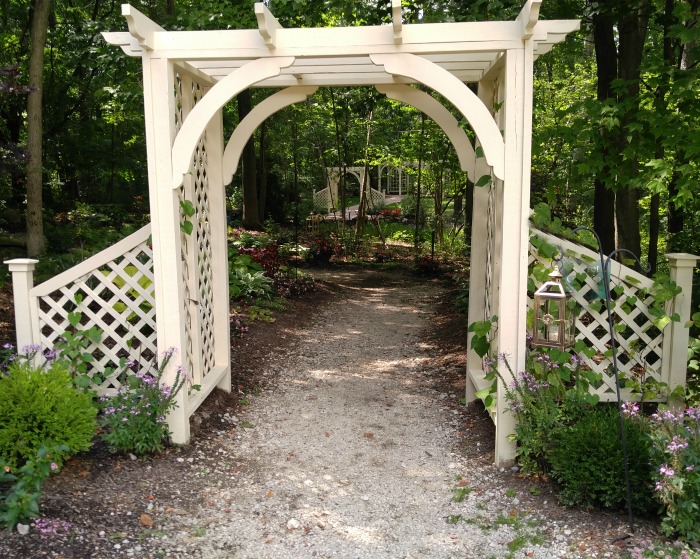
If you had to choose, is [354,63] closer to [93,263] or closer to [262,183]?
[93,263]

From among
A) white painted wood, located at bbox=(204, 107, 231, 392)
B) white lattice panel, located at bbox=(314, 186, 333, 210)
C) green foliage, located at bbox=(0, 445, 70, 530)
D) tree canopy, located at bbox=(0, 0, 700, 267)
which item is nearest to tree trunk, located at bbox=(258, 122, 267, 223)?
tree canopy, located at bbox=(0, 0, 700, 267)

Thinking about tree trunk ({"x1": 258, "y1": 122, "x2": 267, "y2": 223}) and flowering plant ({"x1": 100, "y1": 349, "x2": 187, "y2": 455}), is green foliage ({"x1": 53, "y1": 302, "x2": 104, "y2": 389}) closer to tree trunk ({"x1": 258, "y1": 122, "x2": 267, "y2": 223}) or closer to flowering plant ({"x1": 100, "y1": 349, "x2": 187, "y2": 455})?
flowering plant ({"x1": 100, "y1": 349, "x2": 187, "y2": 455})

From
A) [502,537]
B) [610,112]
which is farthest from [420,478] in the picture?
[610,112]

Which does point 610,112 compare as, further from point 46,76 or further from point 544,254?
point 46,76

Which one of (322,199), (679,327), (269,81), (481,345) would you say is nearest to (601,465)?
(481,345)


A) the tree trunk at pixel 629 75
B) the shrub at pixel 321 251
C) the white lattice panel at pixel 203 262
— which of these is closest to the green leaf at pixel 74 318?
the white lattice panel at pixel 203 262

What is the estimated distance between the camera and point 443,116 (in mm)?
4531

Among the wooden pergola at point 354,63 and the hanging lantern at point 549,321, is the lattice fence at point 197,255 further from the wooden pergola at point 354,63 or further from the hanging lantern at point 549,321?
the hanging lantern at point 549,321

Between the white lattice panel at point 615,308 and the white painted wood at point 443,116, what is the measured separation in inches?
37.4

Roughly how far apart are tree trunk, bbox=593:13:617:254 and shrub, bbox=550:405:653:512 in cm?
320

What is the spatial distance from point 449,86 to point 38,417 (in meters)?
2.80

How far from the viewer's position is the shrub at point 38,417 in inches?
125

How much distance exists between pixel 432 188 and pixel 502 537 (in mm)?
11589

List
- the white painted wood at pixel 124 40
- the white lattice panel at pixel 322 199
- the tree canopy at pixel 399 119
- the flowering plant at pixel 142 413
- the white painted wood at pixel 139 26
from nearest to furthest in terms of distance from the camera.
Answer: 1. the white painted wood at pixel 139 26
2. the white painted wood at pixel 124 40
3. the flowering plant at pixel 142 413
4. the tree canopy at pixel 399 119
5. the white lattice panel at pixel 322 199
